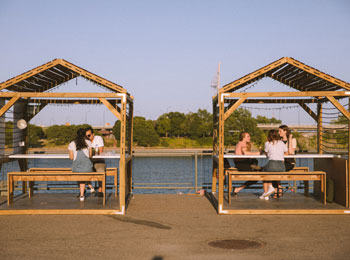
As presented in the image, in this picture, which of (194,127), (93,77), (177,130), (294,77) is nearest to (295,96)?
(294,77)

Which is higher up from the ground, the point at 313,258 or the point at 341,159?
the point at 341,159

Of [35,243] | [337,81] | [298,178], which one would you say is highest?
[337,81]

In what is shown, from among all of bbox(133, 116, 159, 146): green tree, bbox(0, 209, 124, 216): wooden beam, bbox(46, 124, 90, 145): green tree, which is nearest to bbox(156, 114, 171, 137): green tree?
bbox(133, 116, 159, 146): green tree

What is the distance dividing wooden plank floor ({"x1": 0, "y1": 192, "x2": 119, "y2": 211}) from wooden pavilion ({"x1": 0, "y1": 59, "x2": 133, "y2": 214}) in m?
0.33

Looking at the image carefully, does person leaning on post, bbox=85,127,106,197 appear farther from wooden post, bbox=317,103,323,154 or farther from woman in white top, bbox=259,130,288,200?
wooden post, bbox=317,103,323,154

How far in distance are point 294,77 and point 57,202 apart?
5.92m

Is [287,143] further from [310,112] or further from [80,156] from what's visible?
[80,156]

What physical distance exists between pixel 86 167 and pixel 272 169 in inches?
153

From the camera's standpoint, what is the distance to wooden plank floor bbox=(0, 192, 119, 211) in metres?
9.65

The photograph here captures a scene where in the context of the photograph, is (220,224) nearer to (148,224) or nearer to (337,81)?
(148,224)

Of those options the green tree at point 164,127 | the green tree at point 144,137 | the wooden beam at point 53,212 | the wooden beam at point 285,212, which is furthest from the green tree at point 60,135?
the wooden beam at point 285,212

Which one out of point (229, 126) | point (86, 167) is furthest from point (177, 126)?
point (86, 167)

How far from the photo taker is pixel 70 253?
616cm

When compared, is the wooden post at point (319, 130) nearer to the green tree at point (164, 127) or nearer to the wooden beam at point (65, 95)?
the wooden beam at point (65, 95)
